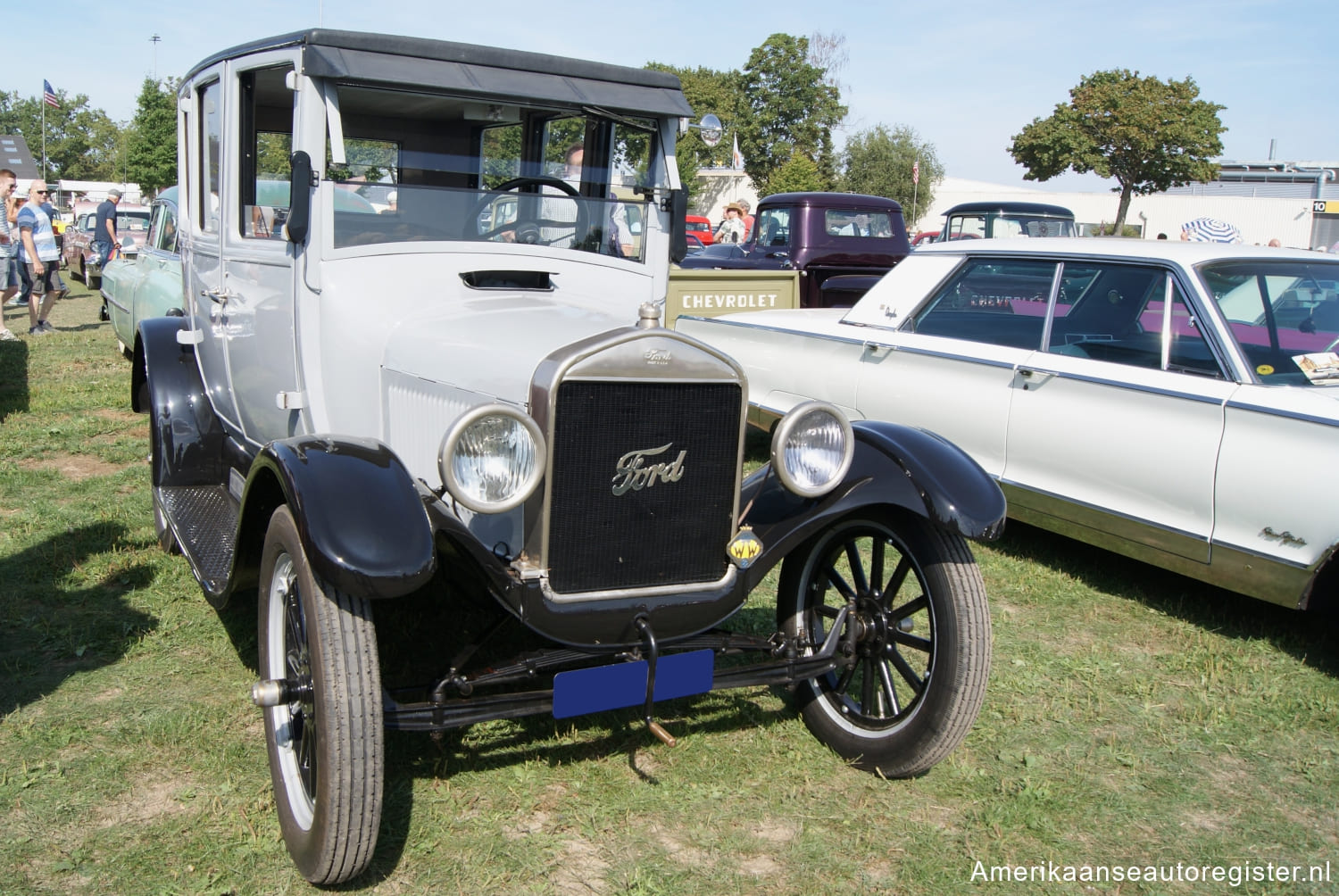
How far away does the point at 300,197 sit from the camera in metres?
3.07

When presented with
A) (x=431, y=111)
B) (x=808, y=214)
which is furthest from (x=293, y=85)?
→ (x=808, y=214)

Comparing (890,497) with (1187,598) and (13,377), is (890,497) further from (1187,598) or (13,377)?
(13,377)

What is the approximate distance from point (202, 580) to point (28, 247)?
32.3ft

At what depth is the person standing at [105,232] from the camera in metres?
14.8

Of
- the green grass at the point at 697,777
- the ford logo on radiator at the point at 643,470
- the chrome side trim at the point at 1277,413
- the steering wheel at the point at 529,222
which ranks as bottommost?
the green grass at the point at 697,777

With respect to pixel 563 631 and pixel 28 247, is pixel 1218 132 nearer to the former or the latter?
pixel 28 247

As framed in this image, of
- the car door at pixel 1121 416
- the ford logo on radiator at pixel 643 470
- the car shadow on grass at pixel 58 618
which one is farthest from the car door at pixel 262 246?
the car door at pixel 1121 416

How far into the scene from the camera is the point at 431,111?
333cm

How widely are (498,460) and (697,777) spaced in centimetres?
120

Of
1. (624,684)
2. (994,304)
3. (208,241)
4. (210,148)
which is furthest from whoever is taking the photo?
(994,304)

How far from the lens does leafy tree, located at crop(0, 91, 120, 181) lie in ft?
241

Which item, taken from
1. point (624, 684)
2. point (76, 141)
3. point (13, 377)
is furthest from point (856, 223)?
point (76, 141)

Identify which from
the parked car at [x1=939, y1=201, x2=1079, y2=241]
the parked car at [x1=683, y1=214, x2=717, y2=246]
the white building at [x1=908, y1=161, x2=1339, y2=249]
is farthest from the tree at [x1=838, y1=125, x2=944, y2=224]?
the parked car at [x1=939, y1=201, x2=1079, y2=241]

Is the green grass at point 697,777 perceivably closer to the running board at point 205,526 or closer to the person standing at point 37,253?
the running board at point 205,526
